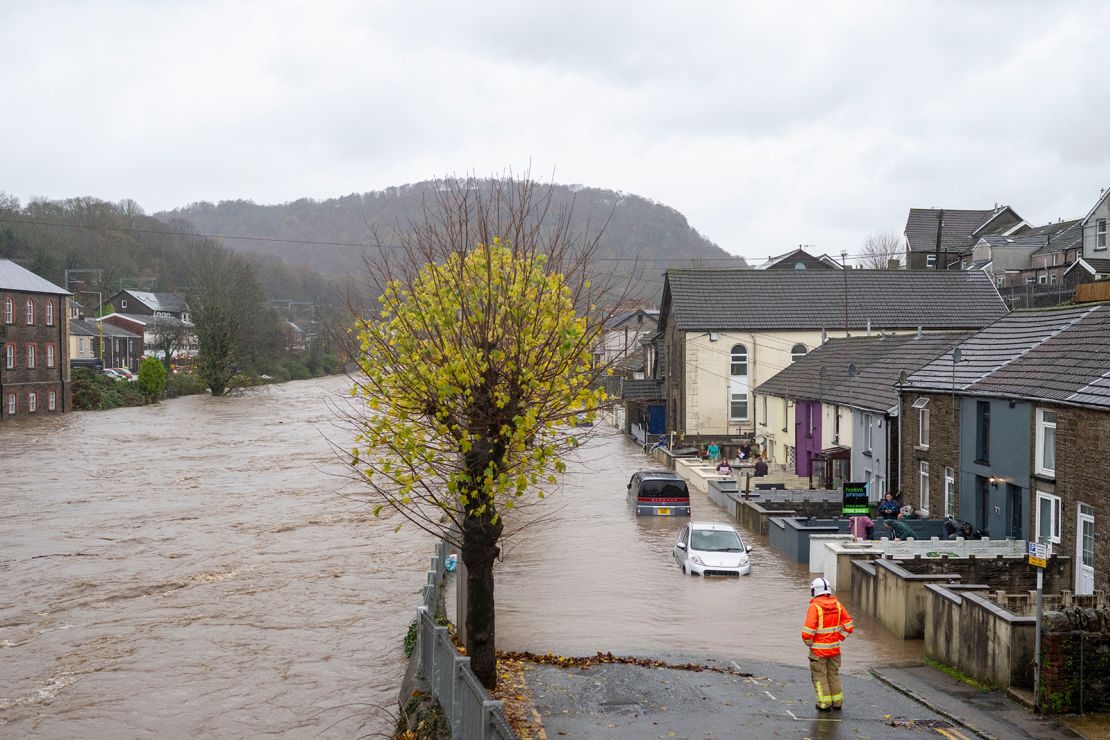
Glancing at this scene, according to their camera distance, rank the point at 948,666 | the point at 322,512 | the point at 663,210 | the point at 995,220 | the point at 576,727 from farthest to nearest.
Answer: the point at 663,210 < the point at 995,220 < the point at 322,512 < the point at 948,666 < the point at 576,727

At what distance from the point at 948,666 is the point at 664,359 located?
43221 mm

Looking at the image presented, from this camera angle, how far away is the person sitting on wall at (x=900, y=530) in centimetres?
2298

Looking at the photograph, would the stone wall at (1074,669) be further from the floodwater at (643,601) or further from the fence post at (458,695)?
the fence post at (458,695)

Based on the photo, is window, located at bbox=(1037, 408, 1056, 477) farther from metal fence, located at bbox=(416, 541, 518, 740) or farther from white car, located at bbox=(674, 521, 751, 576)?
metal fence, located at bbox=(416, 541, 518, 740)

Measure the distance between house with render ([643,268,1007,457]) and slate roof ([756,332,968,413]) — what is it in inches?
223

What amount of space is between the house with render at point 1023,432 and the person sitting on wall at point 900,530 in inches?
61.1

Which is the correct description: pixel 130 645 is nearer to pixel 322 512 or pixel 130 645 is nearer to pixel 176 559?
pixel 176 559

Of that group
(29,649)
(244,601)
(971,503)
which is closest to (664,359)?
(971,503)

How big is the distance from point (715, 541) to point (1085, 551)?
7.75m

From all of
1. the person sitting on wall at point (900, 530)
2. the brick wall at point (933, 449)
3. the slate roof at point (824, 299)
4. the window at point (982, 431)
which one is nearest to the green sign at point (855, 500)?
the person sitting on wall at point (900, 530)

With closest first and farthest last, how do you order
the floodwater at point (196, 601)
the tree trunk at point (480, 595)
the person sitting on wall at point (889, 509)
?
the tree trunk at point (480, 595) → the floodwater at point (196, 601) → the person sitting on wall at point (889, 509)

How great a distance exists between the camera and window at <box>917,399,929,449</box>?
86.7ft

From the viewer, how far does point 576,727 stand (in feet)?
37.7

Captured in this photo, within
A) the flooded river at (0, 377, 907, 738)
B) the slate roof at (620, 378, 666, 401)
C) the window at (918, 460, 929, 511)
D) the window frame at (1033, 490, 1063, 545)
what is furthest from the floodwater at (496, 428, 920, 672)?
the slate roof at (620, 378, 666, 401)
